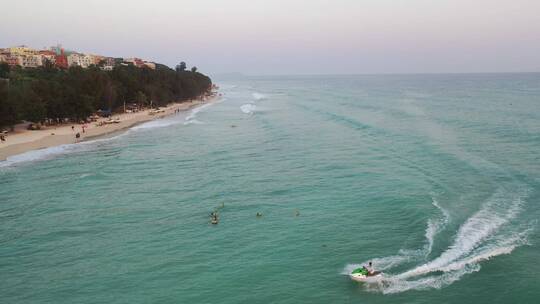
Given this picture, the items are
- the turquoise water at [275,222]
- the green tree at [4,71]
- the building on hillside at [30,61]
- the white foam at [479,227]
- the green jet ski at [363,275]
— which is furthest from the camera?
the building on hillside at [30,61]

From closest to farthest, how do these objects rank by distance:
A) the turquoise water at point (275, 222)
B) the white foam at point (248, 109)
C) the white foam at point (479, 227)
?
the turquoise water at point (275, 222) < the white foam at point (479, 227) < the white foam at point (248, 109)

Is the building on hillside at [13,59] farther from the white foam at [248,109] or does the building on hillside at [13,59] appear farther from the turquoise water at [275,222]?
the turquoise water at [275,222]

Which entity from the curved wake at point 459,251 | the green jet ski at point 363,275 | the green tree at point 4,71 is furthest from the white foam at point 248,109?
the green jet ski at point 363,275

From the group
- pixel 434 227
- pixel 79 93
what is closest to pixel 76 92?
pixel 79 93

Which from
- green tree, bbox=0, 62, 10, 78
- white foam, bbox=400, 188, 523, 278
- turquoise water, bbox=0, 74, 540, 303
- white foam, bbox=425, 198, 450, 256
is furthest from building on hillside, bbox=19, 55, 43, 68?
white foam, bbox=400, 188, 523, 278

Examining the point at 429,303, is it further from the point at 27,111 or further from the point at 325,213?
the point at 27,111

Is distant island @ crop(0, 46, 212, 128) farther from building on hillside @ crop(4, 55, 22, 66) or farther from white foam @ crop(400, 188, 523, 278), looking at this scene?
white foam @ crop(400, 188, 523, 278)

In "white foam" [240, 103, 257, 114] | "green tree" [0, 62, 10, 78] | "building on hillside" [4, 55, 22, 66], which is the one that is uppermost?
"building on hillside" [4, 55, 22, 66]
